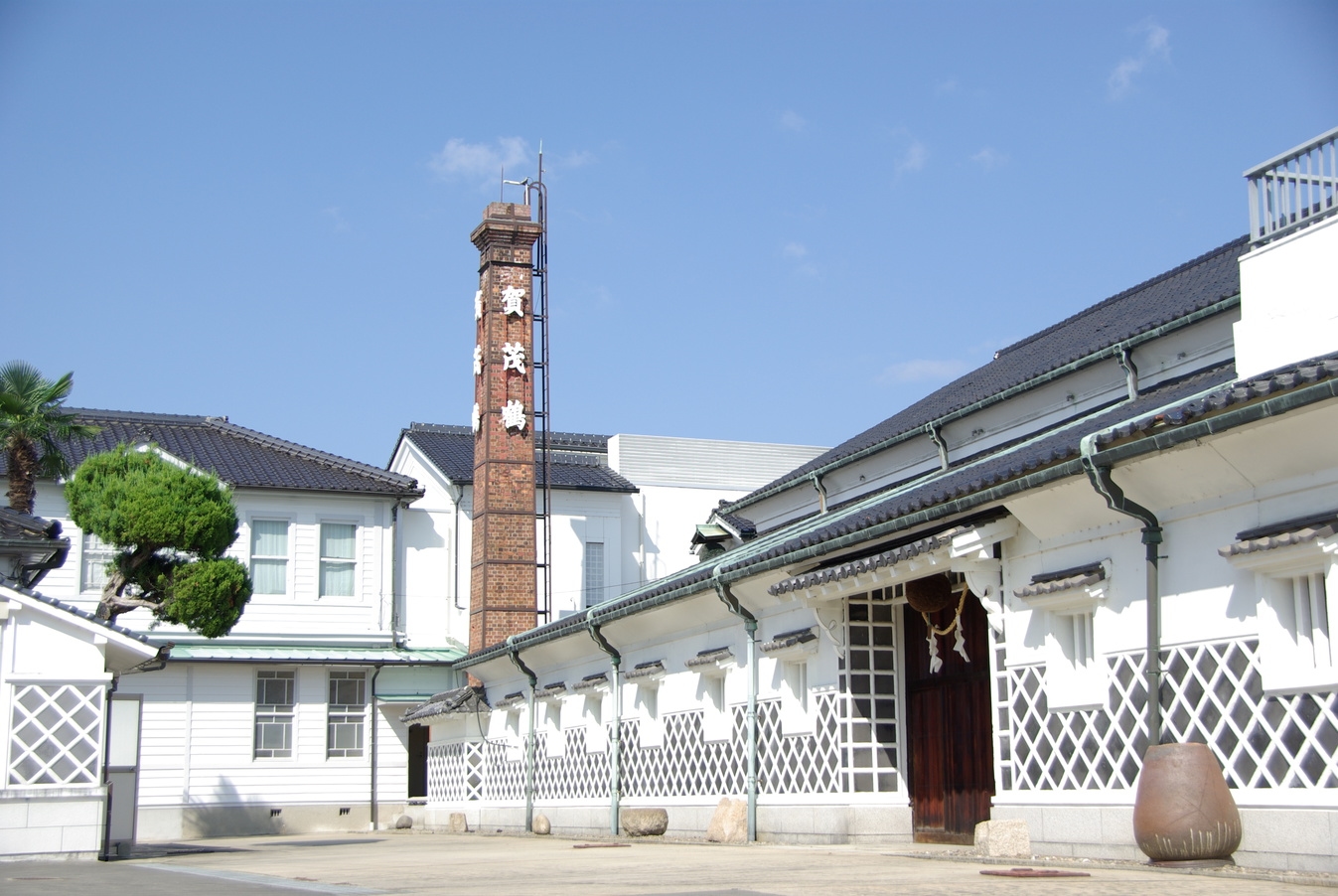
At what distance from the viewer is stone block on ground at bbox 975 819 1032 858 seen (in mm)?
12266

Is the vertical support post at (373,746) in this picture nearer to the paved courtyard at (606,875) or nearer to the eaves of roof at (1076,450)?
the eaves of roof at (1076,450)

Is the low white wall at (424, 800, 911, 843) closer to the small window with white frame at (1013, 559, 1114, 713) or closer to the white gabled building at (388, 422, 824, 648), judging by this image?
the small window with white frame at (1013, 559, 1114, 713)

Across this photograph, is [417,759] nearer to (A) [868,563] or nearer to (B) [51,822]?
(B) [51,822]

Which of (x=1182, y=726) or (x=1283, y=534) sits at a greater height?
(x=1283, y=534)

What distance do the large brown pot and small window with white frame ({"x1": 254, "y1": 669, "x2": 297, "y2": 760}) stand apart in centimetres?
2538

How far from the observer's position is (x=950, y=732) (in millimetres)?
15727

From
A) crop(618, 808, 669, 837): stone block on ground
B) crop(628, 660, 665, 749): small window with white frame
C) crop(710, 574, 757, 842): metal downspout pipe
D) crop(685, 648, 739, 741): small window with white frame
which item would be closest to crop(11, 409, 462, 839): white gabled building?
crop(628, 660, 665, 749): small window with white frame

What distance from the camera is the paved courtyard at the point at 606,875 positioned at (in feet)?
28.7

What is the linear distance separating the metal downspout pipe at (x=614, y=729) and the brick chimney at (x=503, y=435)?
882 centimetres

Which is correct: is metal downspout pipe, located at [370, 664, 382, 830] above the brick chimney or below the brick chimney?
below

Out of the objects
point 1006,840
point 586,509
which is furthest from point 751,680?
point 586,509

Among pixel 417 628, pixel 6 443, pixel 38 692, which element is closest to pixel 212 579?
pixel 38 692

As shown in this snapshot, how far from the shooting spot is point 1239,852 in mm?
10234

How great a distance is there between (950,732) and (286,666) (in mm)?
20626
